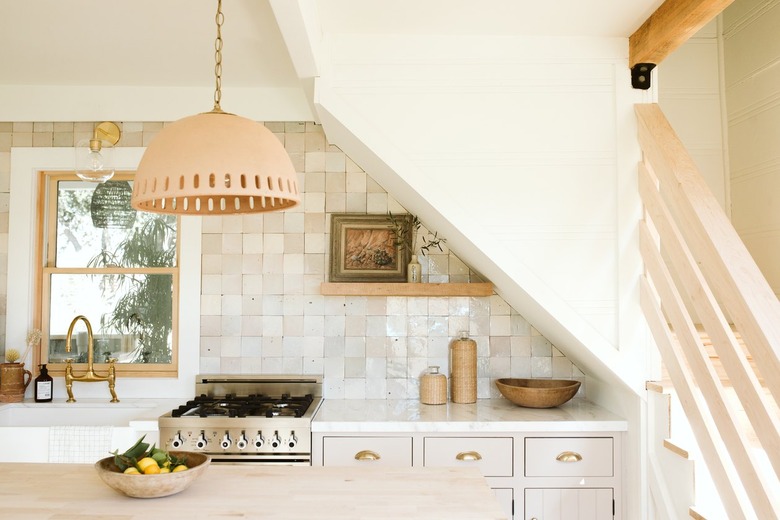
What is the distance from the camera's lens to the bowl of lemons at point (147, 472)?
1.84 meters

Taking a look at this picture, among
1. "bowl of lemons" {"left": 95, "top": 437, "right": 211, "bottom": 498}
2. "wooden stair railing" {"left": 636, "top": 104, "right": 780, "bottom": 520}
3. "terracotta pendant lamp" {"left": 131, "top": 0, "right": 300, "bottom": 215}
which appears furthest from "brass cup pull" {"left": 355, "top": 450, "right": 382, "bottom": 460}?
"terracotta pendant lamp" {"left": 131, "top": 0, "right": 300, "bottom": 215}

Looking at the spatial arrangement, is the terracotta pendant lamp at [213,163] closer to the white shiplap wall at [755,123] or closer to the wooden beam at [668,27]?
the wooden beam at [668,27]

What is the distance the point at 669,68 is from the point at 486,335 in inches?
72.0

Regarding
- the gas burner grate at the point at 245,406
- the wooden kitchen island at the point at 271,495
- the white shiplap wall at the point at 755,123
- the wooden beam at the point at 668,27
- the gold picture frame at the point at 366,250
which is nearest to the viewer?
the wooden kitchen island at the point at 271,495

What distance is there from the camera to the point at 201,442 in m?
2.98

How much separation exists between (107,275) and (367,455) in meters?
1.90

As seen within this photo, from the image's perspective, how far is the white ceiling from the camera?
8.67 ft

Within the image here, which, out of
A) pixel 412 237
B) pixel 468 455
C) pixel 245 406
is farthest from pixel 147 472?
pixel 412 237

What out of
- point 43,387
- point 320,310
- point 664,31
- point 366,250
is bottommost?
point 43,387

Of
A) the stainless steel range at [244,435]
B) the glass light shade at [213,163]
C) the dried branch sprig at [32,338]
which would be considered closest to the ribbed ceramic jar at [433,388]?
the stainless steel range at [244,435]

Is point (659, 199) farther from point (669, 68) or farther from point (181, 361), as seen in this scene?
point (181, 361)

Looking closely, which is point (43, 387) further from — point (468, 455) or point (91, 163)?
point (468, 455)

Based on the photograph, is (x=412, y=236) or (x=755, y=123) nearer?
(x=755, y=123)

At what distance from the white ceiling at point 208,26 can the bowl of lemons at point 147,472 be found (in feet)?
5.27
